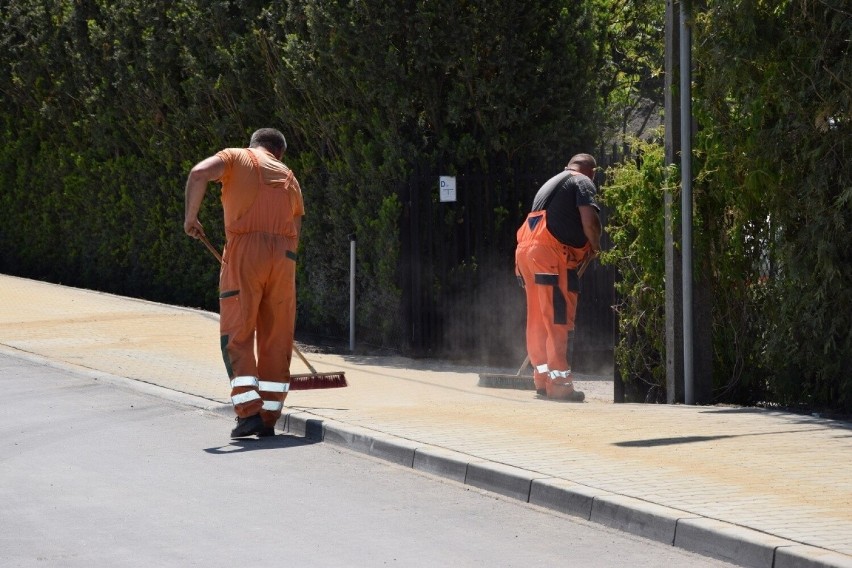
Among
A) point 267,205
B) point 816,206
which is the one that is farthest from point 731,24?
point 267,205

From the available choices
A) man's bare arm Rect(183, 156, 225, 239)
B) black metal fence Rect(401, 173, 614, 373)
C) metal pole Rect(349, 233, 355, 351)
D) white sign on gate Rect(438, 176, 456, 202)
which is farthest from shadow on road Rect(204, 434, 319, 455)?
metal pole Rect(349, 233, 355, 351)

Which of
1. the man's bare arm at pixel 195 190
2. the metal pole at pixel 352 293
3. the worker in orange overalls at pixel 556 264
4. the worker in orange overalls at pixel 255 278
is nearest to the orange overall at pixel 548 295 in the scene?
the worker in orange overalls at pixel 556 264

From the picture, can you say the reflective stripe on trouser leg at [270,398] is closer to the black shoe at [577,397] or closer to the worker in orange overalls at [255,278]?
the worker in orange overalls at [255,278]

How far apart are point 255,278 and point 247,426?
98cm

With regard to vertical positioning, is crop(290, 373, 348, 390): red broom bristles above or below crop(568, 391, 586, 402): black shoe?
above

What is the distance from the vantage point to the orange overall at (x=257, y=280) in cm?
956

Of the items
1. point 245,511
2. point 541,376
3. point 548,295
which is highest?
point 548,295

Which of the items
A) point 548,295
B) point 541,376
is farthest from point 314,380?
point 548,295

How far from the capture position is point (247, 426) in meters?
9.52

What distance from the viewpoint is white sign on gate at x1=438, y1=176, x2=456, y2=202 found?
14.5 metres

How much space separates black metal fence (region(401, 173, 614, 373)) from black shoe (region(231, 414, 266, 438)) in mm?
5575

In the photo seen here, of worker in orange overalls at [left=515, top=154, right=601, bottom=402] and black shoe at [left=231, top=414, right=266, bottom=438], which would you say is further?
worker in orange overalls at [left=515, top=154, right=601, bottom=402]

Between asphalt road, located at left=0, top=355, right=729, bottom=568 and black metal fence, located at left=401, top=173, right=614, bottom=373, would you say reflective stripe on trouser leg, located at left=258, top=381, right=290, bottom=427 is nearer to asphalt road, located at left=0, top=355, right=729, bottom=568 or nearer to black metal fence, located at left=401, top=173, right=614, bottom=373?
asphalt road, located at left=0, top=355, right=729, bottom=568

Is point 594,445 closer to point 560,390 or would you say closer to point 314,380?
point 560,390
